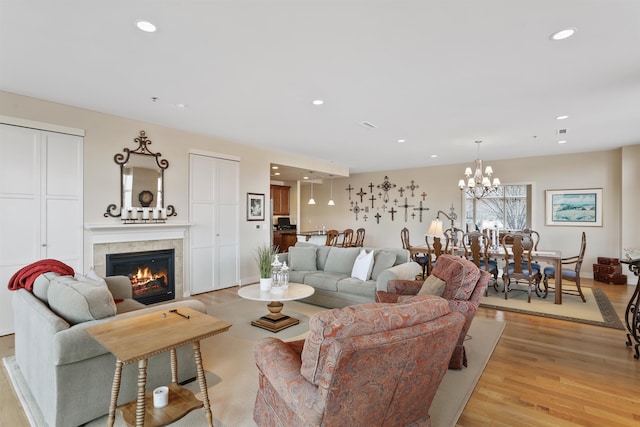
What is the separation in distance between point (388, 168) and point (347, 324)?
27.7ft

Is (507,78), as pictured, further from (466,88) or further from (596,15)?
A: (596,15)

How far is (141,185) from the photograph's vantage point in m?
4.73

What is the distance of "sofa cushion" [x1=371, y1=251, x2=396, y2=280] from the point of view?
446 centimetres

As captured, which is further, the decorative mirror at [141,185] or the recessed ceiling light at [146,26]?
the decorative mirror at [141,185]

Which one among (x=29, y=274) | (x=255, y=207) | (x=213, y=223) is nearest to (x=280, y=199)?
(x=255, y=207)

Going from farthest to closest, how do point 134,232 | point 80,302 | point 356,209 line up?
point 356,209, point 134,232, point 80,302

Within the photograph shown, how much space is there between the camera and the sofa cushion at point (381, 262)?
176 inches

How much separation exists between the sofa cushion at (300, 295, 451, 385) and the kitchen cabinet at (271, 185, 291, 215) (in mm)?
9303

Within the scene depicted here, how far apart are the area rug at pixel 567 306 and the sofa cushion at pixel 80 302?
16.0 feet

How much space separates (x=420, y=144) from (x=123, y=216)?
5234mm

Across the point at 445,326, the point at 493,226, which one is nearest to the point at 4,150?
the point at 445,326

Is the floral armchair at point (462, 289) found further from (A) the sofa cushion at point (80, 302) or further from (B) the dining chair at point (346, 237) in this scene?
(B) the dining chair at point (346, 237)

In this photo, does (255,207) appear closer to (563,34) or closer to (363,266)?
(363,266)

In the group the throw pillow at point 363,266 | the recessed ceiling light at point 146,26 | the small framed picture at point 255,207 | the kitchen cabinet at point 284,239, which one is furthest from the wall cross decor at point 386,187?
the recessed ceiling light at point 146,26
